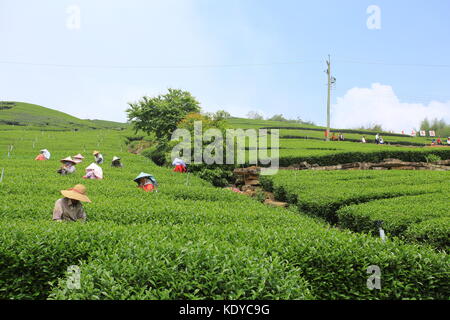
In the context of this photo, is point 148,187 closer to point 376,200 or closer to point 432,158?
point 376,200

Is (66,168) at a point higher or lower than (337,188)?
higher

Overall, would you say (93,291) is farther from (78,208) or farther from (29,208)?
(29,208)

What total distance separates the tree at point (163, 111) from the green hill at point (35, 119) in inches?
1057

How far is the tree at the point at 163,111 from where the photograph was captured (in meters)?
32.2

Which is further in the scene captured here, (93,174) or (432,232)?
→ (93,174)

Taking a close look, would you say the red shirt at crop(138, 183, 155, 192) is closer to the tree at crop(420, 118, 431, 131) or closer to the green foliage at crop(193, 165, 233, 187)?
the green foliage at crop(193, 165, 233, 187)

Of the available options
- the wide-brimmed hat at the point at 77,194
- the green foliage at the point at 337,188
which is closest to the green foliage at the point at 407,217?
the green foliage at the point at 337,188

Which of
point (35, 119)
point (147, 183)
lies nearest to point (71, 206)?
point (147, 183)

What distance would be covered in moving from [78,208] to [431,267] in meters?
7.10

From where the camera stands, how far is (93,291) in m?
3.90

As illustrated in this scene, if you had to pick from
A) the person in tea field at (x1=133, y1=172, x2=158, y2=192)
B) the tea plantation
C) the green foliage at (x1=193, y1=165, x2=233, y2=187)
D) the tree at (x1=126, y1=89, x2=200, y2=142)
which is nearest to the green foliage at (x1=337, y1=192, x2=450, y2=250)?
the tea plantation

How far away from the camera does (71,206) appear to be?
7.82 m

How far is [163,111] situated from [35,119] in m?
47.4
